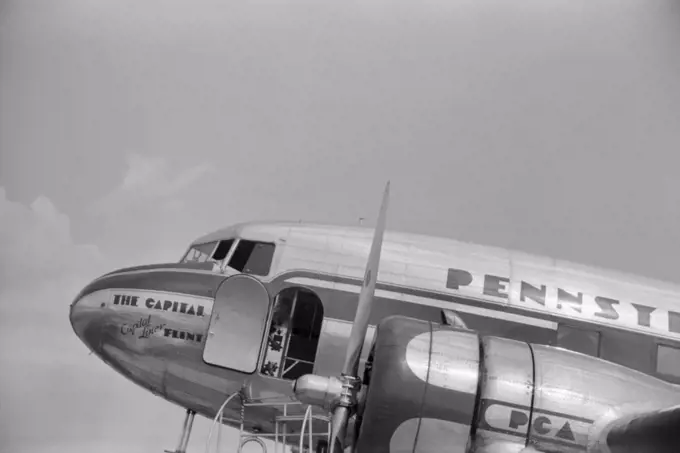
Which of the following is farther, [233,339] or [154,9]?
[154,9]

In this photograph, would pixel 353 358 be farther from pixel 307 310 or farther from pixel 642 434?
pixel 307 310

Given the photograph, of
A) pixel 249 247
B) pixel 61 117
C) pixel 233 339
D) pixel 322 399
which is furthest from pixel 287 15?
pixel 322 399

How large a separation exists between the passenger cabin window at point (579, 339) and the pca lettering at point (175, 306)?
10.2 ft

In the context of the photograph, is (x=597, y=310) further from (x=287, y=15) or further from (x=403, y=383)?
(x=287, y=15)

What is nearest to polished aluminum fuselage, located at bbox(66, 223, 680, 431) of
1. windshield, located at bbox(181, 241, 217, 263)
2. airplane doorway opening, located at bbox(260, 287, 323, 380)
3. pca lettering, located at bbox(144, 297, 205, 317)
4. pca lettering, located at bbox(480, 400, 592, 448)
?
pca lettering, located at bbox(144, 297, 205, 317)

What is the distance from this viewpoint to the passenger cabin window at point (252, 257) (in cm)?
617

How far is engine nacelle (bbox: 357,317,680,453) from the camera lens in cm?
342

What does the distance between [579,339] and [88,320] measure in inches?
172

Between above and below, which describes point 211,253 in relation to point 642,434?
above

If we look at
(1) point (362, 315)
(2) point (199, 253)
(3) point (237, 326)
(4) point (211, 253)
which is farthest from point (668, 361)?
(2) point (199, 253)

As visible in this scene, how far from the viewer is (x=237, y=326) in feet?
19.0

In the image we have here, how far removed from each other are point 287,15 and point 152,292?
22.2 feet

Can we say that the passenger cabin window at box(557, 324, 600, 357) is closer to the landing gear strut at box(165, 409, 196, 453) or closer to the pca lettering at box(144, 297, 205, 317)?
the pca lettering at box(144, 297, 205, 317)

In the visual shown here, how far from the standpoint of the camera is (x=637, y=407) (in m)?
3.50
